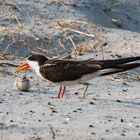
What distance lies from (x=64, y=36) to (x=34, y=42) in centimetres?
47

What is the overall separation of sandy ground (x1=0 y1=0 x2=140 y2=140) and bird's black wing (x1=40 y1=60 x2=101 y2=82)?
8.6 inches

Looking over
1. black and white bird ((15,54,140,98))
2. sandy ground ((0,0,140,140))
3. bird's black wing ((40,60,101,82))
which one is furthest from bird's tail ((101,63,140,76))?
sandy ground ((0,0,140,140))

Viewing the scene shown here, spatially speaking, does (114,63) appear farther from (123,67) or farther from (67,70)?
(67,70)

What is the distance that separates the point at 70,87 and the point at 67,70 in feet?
2.24

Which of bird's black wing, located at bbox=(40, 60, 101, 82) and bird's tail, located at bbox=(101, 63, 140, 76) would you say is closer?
bird's tail, located at bbox=(101, 63, 140, 76)

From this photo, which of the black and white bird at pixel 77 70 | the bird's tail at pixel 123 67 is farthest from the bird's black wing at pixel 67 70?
the bird's tail at pixel 123 67

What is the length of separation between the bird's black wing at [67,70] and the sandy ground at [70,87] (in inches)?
8.6

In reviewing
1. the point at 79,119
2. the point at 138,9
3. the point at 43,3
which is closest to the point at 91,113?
the point at 79,119

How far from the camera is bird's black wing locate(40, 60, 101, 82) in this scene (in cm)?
631

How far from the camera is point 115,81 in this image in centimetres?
730

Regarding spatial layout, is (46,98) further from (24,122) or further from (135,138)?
(135,138)

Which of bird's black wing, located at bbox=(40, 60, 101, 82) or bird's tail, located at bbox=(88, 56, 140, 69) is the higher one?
bird's tail, located at bbox=(88, 56, 140, 69)

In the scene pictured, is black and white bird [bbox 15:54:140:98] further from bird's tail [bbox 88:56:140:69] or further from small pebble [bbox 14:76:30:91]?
small pebble [bbox 14:76:30:91]

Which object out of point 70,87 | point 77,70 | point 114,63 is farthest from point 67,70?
point 70,87
